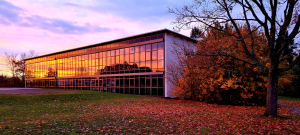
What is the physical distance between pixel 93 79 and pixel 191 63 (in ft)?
65.4

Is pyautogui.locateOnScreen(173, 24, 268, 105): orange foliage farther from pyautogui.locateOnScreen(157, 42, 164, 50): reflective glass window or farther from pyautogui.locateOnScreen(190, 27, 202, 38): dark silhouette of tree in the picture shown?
pyautogui.locateOnScreen(157, 42, 164, 50): reflective glass window

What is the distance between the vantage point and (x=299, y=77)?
2973cm

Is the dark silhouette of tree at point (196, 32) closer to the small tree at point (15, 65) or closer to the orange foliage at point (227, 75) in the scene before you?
the orange foliage at point (227, 75)

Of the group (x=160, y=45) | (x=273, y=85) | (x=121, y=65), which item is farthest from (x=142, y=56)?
(x=273, y=85)

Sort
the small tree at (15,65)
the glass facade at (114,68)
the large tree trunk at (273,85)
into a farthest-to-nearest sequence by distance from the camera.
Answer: the small tree at (15,65), the glass facade at (114,68), the large tree trunk at (273,85)

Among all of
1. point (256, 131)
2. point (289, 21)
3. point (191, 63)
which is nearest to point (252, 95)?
point (191, 63)

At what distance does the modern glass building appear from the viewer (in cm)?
2462

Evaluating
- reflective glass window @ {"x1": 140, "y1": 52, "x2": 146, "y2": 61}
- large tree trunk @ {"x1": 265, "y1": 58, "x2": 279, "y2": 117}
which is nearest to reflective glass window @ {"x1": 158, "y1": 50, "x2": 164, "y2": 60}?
reflective glass window @ {"x1": 140, "y1": 52, "x2": 146, "y2": 61}

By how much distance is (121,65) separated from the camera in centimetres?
2922

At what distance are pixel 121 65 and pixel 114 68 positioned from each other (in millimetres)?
1615

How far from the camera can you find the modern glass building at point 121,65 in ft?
80.8

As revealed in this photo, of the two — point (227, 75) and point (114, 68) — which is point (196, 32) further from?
point (114, 68)

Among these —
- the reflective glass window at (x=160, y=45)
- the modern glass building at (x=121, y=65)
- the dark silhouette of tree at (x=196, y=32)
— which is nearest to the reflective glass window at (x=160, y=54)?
the modern glass building at (x=121, y=65)

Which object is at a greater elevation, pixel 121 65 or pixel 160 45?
pixel 160 45
